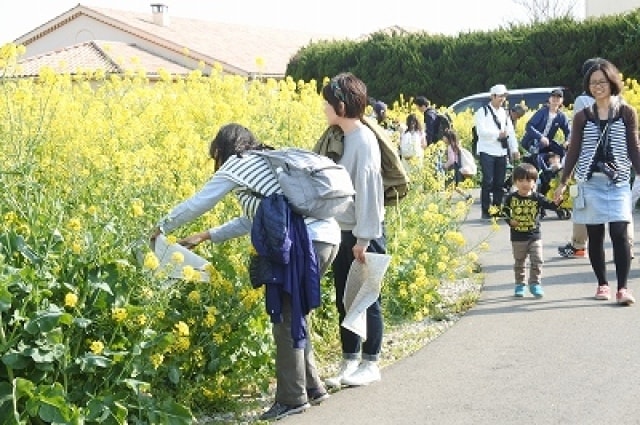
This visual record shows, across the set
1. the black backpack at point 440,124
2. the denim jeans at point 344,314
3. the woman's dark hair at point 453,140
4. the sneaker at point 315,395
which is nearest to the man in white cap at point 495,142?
the woman's dark hair at point 453,140

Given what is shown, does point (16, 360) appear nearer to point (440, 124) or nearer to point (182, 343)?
point (182, 343)

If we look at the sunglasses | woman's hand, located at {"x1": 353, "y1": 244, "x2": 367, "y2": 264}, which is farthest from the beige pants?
the sunglasses

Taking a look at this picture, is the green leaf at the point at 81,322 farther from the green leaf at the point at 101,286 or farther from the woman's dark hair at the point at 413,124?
the woman's dark hair at the point at 413,124

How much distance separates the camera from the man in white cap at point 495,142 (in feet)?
40.1

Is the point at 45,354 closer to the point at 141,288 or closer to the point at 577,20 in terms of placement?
the point at 141,288

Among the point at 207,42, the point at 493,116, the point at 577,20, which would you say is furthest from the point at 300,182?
the point at 207,42

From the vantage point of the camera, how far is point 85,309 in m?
4.52

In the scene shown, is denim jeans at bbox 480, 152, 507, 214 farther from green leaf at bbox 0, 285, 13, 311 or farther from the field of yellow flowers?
green leaf at bbox 0, 285, 13, 311

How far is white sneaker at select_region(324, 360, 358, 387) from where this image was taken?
555cm

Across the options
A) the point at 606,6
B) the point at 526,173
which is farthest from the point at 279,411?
the point at 606,6

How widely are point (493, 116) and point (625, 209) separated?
5183mm

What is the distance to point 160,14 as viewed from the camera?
4709cm

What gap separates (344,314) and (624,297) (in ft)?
8.44

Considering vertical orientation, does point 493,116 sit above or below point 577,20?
below
